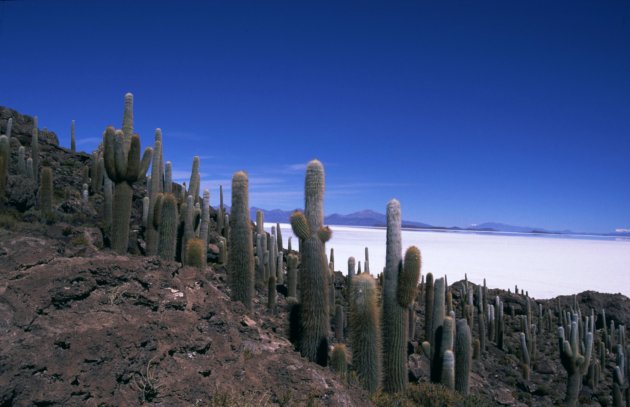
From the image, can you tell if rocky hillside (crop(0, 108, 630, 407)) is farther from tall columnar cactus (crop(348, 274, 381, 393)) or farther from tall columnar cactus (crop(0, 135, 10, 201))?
tall columnar cactus (crop(0, 135, 10, 201))

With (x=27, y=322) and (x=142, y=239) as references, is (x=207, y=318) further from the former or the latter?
(x=142, y=239)

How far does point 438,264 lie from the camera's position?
148 ft

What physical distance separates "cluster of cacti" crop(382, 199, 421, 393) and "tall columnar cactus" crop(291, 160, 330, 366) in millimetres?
1289

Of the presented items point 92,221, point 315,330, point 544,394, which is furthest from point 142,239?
point 544,394

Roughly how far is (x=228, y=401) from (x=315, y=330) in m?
3.79

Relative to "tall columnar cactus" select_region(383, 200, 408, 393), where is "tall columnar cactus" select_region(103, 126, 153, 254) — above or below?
above

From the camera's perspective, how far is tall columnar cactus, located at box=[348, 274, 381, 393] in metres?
8.18

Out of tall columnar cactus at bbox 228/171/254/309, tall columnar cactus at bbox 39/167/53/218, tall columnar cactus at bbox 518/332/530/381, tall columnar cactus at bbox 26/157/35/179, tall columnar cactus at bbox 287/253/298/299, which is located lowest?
tall columnar cactus at bbox 518/332/530/381

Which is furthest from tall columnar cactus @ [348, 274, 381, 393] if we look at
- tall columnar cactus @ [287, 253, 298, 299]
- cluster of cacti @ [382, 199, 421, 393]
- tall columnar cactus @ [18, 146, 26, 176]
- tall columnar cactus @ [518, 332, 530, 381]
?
tall columnar cactus @ [18, 146, 26, 176]

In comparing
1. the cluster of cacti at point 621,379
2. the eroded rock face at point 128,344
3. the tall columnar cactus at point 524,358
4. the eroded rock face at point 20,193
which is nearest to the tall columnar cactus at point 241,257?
the eroded rock face at point 128,344

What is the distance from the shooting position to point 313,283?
8562mm

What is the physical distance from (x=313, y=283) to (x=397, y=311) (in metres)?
1.83

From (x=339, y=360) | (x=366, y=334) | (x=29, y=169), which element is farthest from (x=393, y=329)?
(x=29, y=169)

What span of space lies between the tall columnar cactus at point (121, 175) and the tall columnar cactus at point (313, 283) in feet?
18.9
